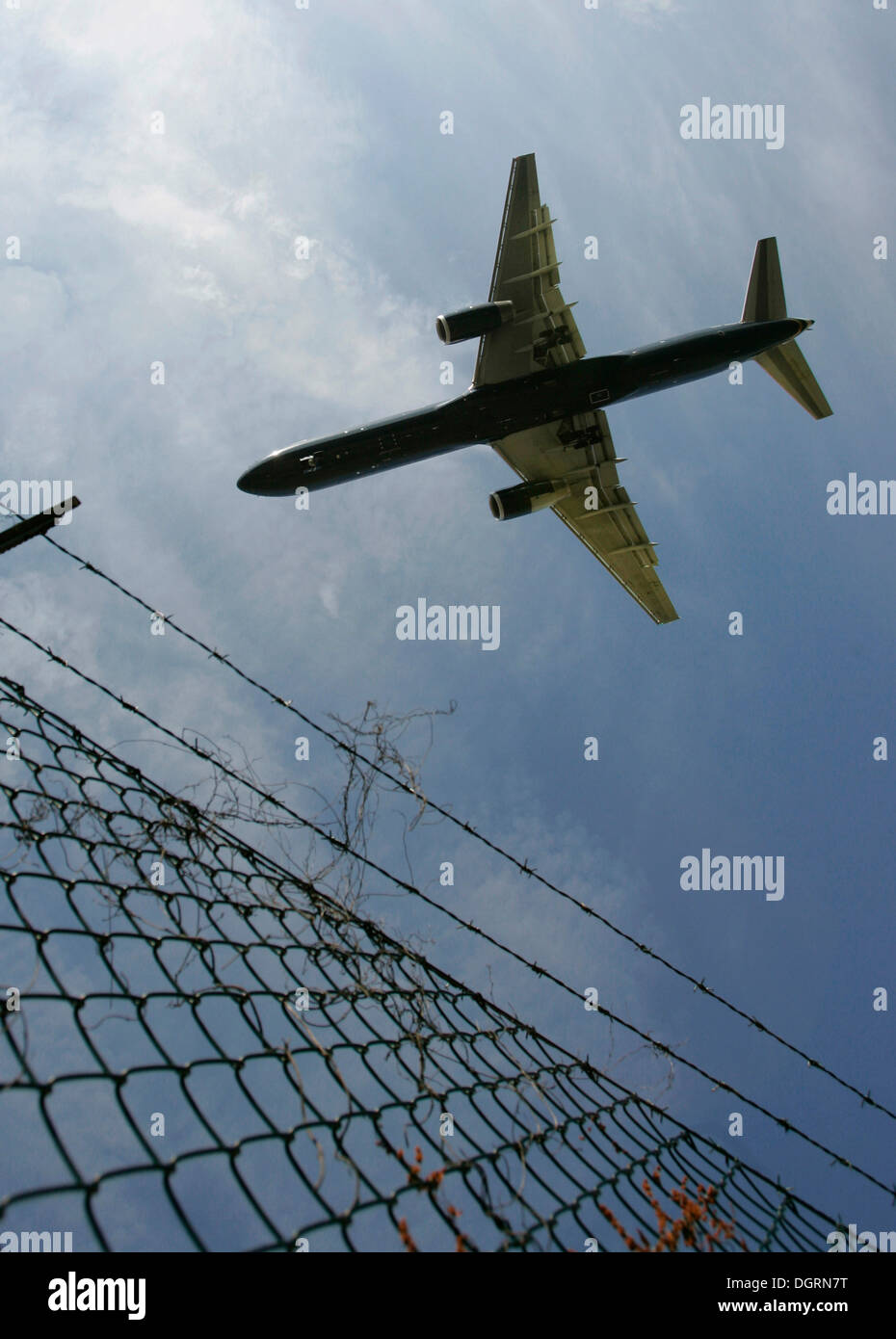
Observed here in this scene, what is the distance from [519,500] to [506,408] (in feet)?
8.02

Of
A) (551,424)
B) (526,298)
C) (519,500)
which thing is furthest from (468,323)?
(519,500)

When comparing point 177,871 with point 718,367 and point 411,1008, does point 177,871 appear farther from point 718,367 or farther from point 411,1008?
point 718,367

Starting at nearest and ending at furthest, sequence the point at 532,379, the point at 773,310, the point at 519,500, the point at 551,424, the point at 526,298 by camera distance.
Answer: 1. the point at 526,298
2. the point at 532,379
3. the point at 519,500
4. the point at 551,424
5. the point at 773,310

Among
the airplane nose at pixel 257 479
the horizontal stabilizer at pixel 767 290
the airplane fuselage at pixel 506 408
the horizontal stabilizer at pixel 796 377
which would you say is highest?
the horizontal stabilizer at pixel 767 290

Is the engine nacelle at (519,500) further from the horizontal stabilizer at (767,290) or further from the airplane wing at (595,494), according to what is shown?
the horizontal stabilizer at (767,290)

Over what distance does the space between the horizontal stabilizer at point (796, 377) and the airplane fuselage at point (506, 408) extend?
2046 millimetres

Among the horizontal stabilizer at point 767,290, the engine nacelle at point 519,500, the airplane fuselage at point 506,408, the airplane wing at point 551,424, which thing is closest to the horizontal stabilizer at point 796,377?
the horizontal stabilizer at point 767,290

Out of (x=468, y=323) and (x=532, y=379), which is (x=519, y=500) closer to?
(x=532, y=379)

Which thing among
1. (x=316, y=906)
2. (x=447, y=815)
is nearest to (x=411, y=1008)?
(x=316, y=906)

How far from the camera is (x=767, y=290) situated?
21.8m

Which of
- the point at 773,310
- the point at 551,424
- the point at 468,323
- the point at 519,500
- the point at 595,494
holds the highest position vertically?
the point at 773,310

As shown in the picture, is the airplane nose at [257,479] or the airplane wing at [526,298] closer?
the airplane wing at [526,298]

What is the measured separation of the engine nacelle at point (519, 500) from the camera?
69.5ft
